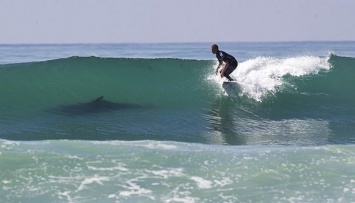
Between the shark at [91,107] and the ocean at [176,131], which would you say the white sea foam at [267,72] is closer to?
the ocean at [176,131]

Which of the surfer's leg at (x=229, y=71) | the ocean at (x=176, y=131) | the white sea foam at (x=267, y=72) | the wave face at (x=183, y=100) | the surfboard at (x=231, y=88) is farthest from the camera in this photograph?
the white sea foam at (x=267, y=72)

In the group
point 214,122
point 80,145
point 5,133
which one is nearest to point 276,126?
point 214,122

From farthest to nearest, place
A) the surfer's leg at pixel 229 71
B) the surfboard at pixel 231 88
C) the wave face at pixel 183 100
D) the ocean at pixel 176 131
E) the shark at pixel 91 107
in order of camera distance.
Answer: the surfboard at pixel 231 88
the surfer's leg at pixel 229 71
the shark at pixel 91 107
the wave face at pixel 183 100
the ocean at pixel 176 131

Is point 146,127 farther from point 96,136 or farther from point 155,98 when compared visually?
point 155,98

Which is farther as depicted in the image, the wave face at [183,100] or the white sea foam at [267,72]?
the white sea foam at [267,72]

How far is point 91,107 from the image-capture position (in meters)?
14.7

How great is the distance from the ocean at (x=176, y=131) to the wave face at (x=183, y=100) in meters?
0.04

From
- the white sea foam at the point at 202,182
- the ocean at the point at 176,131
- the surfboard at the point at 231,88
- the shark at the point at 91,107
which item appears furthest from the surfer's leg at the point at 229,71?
the white sea foam at the point at 202,182

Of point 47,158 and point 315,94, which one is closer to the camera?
point 47,158

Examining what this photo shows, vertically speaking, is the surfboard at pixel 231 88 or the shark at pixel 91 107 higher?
the surfboard at pixel 231 88

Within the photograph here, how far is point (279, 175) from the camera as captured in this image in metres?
8.77

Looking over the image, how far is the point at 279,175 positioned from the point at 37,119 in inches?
282

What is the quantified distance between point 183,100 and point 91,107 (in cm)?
284

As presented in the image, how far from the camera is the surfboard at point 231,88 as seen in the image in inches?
626
